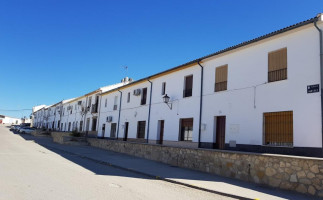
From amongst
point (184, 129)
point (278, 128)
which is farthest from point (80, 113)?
point (278, 128)

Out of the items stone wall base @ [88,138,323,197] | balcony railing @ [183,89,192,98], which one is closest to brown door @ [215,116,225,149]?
stone wall base @ [88,138,323,197]

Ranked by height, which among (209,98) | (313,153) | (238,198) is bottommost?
(238,198)

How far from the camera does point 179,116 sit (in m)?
16.1

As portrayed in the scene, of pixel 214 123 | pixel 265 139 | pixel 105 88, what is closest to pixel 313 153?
pixel 265 139

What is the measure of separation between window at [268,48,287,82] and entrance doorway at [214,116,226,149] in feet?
10.9

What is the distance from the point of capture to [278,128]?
10625 millimetres

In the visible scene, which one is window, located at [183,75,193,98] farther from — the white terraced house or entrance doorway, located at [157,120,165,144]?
the white terraced house

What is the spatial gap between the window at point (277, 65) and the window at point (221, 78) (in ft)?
8.26

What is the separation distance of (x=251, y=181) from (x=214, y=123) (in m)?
4.61

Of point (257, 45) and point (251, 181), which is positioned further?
point (257, 45)

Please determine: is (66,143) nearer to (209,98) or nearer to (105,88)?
(105,88)

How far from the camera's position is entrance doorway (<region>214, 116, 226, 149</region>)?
13.2 m

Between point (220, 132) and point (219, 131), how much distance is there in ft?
0.27

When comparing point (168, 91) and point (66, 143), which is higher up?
point (168, 91)
